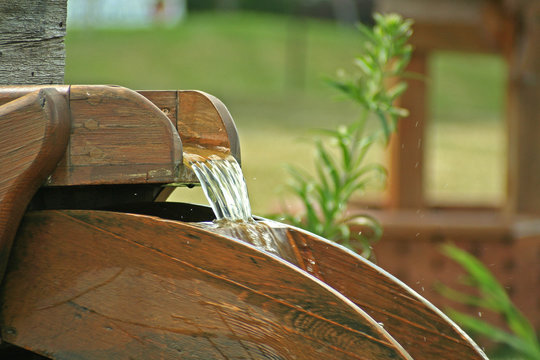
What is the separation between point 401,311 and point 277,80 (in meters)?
24.1

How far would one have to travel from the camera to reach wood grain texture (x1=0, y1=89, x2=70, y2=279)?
1051 millimetres

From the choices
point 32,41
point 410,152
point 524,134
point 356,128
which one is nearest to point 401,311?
point 32,41

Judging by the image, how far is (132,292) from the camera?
1.07 meters

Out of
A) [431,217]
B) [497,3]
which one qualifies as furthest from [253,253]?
[497,3]

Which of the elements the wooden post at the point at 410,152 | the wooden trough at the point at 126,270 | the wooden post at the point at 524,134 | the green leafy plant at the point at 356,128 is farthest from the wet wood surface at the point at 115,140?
the wooden post at the point at 524,134

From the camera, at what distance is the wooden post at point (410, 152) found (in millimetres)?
5879

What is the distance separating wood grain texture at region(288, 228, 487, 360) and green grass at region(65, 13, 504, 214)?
9.48 metres

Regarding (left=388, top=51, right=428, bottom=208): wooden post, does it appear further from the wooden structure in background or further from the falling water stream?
the falling water stream

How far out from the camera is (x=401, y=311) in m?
1.25

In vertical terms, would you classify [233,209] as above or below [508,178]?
above

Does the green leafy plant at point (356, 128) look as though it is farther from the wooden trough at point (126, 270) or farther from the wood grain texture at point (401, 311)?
the wooden trough at point (126, 270)

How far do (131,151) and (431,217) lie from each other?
4728 millimetres

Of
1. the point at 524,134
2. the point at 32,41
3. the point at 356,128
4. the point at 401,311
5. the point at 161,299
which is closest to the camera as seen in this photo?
the point at 161,299

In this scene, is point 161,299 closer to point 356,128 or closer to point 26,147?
point 26,147
